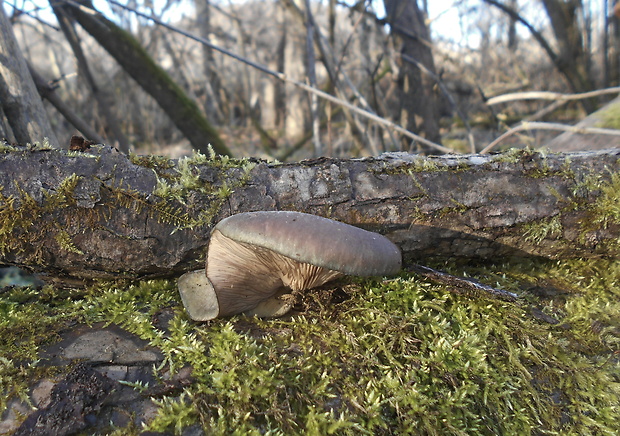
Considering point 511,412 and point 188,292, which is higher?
point 188,292

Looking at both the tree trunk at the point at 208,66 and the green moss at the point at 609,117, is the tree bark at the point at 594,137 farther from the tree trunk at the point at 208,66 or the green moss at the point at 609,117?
the tree trunk at the point at 208,66

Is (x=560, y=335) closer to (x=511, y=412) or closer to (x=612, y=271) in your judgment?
(x=511, y=412)

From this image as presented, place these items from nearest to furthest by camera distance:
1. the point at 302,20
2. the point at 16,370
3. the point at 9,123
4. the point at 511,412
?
the point at 16,370 < the point at 511,412 < the point at 9,123 < the point at 302,20

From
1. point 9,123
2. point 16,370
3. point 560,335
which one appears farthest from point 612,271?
point 9,123

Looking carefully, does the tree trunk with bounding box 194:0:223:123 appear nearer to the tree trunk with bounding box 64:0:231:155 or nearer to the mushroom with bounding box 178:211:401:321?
the tree trunk with bounding box 64:0:231:155

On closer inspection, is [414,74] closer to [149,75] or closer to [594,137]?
[594,137]

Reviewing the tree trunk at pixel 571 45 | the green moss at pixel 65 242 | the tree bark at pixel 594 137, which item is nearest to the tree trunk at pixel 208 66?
the tree trunk at pixel 571 45
